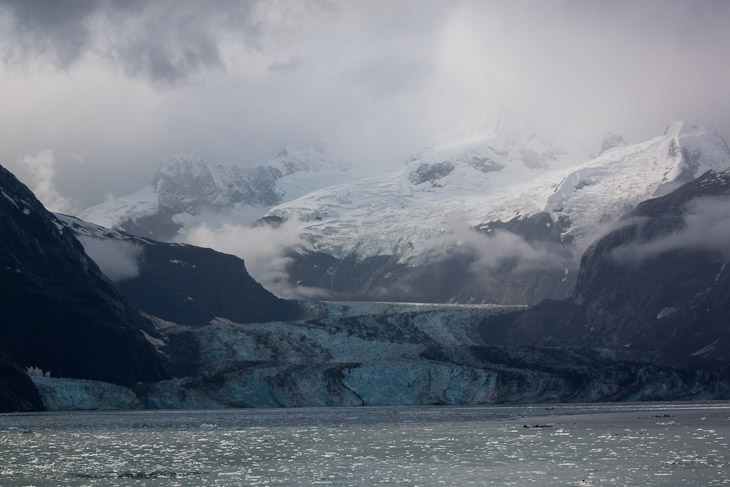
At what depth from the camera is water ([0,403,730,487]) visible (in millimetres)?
49875

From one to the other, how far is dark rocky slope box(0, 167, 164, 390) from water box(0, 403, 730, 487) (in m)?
46.3

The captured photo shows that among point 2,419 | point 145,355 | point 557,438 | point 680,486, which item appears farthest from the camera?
point 145,355

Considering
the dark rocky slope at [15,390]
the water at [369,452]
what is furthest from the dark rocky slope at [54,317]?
Result: the water at [369,452]

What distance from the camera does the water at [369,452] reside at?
49875 mm

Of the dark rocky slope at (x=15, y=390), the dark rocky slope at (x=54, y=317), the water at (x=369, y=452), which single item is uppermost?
the dark rocky slope at (x=54, y=317)

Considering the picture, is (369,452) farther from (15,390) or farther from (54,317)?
(54,317)

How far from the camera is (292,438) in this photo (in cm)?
7425

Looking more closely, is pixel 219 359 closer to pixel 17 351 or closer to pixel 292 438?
pixel 17 351

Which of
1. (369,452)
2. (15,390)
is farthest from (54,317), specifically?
(369,452)

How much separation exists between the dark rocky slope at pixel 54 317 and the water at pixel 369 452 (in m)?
46.3

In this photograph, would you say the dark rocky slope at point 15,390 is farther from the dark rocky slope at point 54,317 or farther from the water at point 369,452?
the dark rocky slope at point 54,317

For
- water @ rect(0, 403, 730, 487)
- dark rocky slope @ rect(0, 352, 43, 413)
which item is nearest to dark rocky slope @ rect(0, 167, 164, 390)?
dark rocky slope @ rect(0, 352, 43, 413)

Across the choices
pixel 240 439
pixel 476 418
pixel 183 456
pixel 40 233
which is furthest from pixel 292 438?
pixel 40 233

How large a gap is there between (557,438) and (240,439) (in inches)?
845
